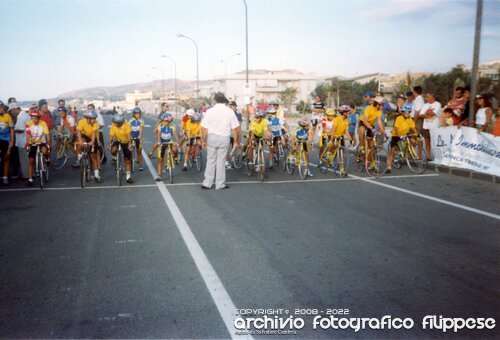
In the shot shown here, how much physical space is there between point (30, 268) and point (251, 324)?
9.20 ft

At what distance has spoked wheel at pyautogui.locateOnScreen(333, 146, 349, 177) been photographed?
39.5ft

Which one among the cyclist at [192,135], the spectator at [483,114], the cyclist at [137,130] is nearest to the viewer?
the spectator at [483,114]

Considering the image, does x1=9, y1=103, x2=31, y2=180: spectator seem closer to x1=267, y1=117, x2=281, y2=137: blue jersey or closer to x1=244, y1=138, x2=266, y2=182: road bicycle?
x1=244, y1=138, x2=266, y2=182: road bicycle

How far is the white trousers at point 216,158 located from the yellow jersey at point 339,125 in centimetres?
321

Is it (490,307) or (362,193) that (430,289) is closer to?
(490,307)

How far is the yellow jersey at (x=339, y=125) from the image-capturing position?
39.5 ft

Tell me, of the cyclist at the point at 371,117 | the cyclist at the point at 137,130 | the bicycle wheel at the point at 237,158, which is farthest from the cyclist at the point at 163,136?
the cyclist at the point at 371,117

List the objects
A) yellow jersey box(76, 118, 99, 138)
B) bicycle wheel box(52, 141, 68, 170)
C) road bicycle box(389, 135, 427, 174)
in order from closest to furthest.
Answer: yellow jersey box(76, 118, 99, 138) < road bicycle box(389, 135, 427, 174) < bicycle wheel box(52, 141, 68, 170)

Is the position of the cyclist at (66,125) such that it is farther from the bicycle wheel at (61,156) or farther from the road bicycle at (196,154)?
the road bicycle at (196,154)

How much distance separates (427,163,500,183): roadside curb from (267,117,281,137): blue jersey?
15.0ft

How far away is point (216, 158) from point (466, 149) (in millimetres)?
6969

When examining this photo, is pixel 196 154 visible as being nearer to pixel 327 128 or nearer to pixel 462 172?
pixel 327 128

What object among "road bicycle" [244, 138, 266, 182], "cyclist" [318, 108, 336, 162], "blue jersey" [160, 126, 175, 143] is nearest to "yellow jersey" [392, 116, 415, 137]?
"cyclist" [318, 108, 336, 162]

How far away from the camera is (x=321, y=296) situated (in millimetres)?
4371
